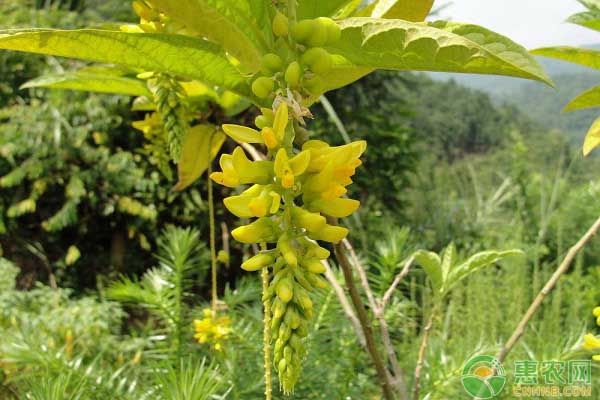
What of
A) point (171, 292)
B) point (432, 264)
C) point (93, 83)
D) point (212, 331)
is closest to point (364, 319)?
point (432, 264)

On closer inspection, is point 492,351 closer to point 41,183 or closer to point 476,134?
point 41,183

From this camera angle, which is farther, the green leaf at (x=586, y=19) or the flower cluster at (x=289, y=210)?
the green leaf at (x=586, y=19)

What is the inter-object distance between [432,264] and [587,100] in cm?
25

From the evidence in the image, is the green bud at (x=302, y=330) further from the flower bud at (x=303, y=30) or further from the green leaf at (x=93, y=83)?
the green leaf at (x=93, y=83)

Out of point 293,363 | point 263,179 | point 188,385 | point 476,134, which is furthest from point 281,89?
point 476,134

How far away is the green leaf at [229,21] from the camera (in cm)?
35

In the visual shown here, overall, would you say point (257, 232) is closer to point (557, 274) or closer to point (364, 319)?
point (364, 319)

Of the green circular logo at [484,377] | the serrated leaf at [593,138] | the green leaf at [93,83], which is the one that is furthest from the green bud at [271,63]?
the green circular logo at [484,377]

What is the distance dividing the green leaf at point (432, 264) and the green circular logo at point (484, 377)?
120 mm

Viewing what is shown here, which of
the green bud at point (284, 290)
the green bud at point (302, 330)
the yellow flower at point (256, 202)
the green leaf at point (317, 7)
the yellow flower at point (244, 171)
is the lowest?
the green bud at point (302, 330)

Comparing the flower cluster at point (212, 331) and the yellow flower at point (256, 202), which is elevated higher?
the yellow flower at point (256, 202)

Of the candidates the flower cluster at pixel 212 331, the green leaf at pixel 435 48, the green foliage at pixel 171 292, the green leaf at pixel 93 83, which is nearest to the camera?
the green leaf at pixel 435 48

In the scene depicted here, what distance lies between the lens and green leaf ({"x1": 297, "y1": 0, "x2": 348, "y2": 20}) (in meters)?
0.37

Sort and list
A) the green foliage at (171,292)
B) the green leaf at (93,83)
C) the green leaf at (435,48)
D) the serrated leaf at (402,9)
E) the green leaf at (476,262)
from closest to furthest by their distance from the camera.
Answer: the green leaf at (435,48) → the serrated leaf at (402,9) → the green leaf at (93,83) → the green leaf at (476,262) → the green foliage at (171,292)
